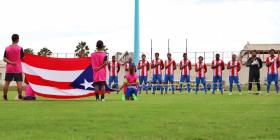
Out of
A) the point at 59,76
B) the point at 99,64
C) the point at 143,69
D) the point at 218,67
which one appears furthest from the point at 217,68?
the point at 99,64

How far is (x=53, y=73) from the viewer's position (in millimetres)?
20797

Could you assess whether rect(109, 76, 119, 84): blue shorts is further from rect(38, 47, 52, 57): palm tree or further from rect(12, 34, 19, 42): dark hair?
rect(38, 47, 52, 57): palm tree

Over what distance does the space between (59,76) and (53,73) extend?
249mm

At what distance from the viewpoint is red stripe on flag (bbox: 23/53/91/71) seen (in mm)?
20706

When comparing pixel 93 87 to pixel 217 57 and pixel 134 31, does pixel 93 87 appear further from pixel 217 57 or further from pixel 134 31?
pixel 134 31

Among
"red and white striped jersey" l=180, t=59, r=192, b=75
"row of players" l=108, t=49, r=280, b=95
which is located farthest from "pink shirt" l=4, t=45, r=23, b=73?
"red and white striped jersey" l=180, t=59, r=192, b=75

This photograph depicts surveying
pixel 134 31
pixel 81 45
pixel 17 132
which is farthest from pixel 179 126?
pixel 81 45

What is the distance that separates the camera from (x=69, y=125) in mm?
9242

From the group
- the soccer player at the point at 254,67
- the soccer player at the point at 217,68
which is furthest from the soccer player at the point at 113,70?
the soccer player at the point at 254,67

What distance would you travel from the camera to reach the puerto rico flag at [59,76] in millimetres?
20359

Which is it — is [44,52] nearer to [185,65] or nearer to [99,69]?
[185,65]

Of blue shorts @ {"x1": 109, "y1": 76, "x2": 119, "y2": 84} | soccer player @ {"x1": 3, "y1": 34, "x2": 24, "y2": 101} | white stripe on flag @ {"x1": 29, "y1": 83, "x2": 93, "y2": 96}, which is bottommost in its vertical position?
white stripe on flag @ {"x1": 29, "y1": 83, "x2": 93, "y2": 96}

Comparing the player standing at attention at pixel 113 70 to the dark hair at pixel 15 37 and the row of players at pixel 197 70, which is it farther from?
→ the dark hair at pixel 15 37

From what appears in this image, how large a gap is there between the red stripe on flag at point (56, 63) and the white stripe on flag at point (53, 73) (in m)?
0.12
